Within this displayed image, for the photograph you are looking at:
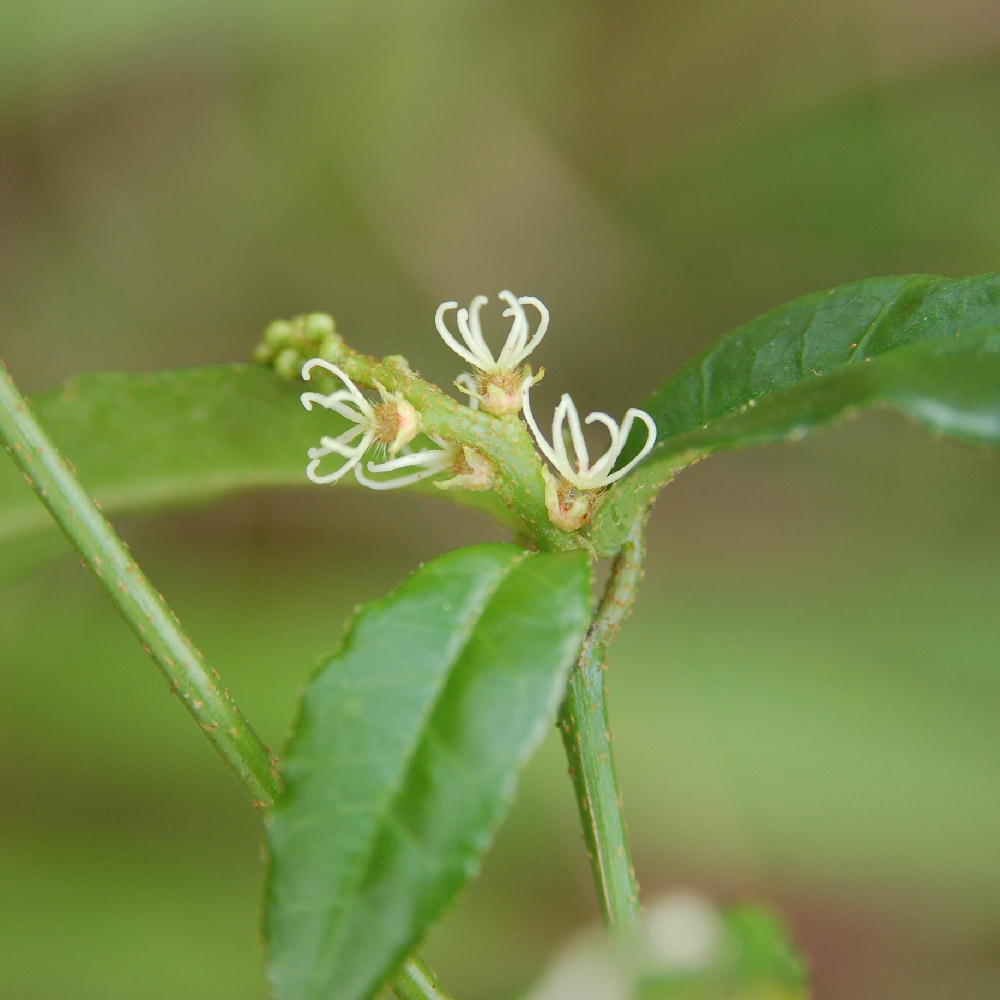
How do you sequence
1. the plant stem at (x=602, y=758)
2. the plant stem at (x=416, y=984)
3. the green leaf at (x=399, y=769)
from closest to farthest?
the green leaf at (x=399, y=769) → the plant stem at (x=416, y=984) → the plant stem at (x=602, y=758)

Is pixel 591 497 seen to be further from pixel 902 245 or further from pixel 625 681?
pixel 902 245

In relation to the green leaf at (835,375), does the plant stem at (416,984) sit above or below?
below

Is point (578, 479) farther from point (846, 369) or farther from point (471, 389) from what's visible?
point (846, 369)

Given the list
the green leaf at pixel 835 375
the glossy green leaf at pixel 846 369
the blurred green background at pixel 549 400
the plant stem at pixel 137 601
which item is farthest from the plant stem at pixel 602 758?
the blurred green background at pixel 549 400

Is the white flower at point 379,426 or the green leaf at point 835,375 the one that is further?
the white flower at point 379,426

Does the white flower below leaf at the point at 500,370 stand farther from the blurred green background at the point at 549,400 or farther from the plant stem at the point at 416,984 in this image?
the blurred green background at the point at 549,400

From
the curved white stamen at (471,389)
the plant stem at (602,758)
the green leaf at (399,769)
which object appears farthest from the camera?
the curved white stamen at (471,389)
